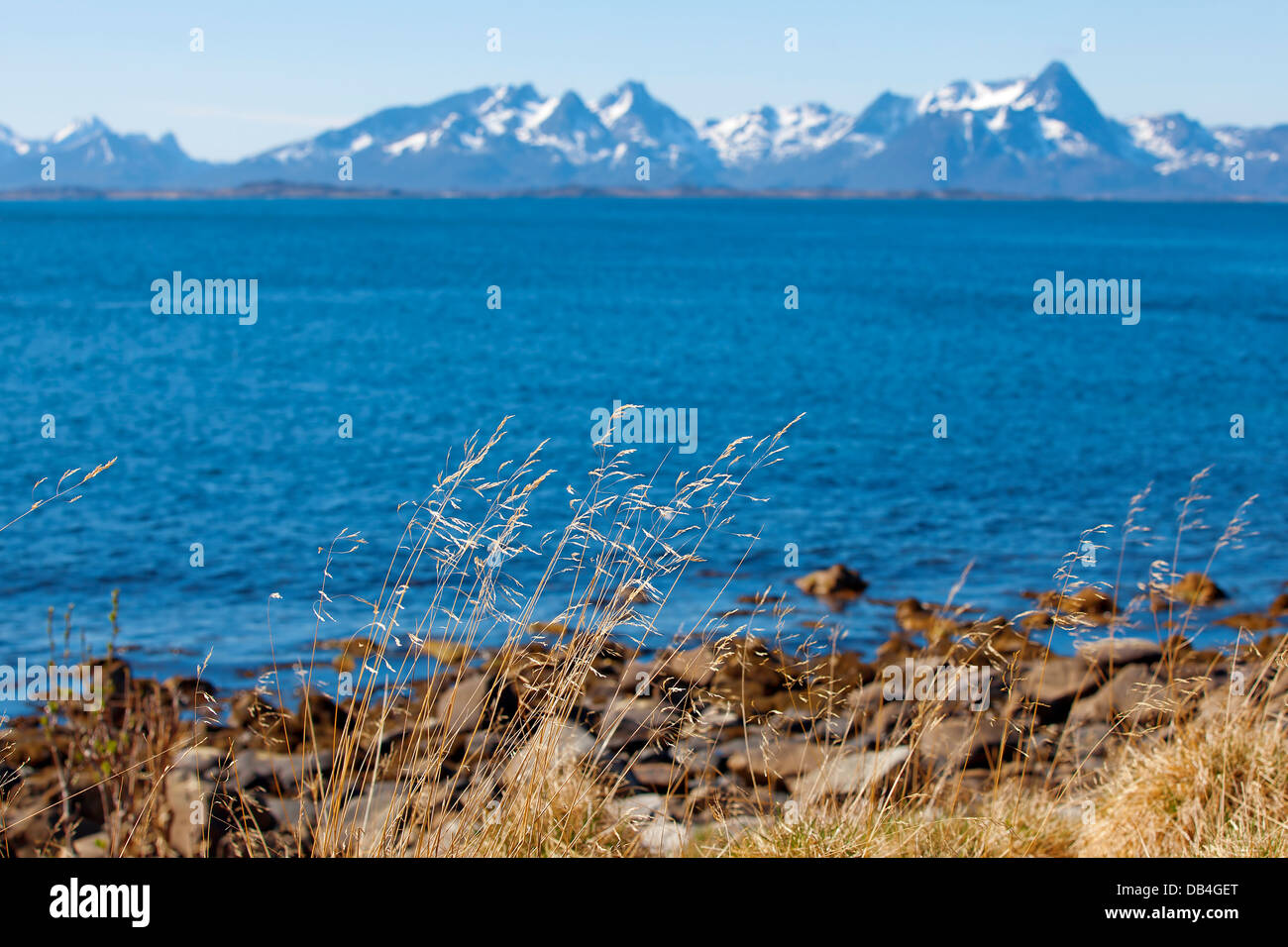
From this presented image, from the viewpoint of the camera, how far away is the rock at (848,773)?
543 centimetres

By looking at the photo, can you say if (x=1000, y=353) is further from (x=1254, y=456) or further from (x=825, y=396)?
(x=1254, y=456)

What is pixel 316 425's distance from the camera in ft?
106

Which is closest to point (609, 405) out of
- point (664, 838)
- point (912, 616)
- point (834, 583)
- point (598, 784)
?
point (834, 583)

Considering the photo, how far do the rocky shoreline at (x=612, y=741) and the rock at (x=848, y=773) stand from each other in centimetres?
5

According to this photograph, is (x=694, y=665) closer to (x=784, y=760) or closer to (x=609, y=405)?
(x=784, y=760)

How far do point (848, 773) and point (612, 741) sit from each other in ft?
6.92

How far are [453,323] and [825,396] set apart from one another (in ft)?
87.6

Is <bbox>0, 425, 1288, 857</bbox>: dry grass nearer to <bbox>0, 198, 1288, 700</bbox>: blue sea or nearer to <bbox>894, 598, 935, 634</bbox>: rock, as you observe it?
<bbox>0, 198, 1288, 700</bbox>: blue sea

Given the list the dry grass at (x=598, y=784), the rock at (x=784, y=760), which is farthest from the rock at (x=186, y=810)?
the rock at (x=784, y=760)

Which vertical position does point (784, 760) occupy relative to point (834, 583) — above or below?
above

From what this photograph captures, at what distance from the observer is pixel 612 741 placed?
938 centimetres

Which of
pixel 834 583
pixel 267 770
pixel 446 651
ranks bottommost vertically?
pixel 834 583
